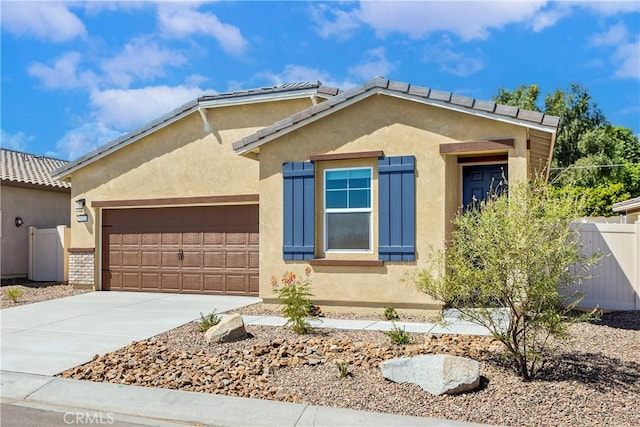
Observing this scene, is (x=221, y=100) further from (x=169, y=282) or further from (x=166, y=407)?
(x=166, y=407)

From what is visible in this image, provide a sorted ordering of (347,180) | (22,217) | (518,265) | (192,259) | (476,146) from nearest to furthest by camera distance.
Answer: (518,265) < (476,146) < (347,180) < (192,259) < (22,217)

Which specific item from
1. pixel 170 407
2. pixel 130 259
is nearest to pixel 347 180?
pixel 170 407

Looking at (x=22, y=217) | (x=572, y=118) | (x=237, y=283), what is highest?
(x=572, y=118)

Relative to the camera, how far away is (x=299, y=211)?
412 inches

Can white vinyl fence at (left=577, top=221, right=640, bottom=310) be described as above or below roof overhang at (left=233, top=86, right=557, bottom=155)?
→ below

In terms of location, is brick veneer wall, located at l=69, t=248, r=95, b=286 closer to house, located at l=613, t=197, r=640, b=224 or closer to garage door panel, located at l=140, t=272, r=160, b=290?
garage door panel, located at l=140, t=272, r=160, b=290

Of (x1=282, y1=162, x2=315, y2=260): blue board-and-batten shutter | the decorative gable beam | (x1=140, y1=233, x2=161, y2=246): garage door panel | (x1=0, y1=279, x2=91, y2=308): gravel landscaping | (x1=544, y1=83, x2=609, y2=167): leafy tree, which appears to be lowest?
(x1=0, y1=279, x2=91, y2=308): gravel landscaping

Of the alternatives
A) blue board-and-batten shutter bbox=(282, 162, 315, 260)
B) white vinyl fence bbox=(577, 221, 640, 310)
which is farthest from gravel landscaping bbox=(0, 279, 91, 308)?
white vinyl fence bbox=(577, 221, 640, 310)

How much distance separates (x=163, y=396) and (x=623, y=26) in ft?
55.0

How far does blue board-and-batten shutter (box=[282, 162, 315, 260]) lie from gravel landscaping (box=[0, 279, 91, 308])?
6716mm

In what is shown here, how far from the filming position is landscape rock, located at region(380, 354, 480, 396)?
217 inches

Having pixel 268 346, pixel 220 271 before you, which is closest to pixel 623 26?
pixel 220 271

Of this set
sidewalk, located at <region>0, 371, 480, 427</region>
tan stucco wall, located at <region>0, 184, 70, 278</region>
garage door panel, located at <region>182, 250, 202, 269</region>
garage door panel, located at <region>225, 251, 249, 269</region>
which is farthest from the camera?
tan stucco wall, located at <region>0, 184, 70, 278</region>

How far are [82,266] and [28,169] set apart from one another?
24.1 feet
